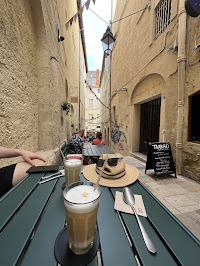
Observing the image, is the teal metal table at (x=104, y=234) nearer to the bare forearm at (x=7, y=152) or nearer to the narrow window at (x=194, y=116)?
the bare forearm at (x=7, y=152)

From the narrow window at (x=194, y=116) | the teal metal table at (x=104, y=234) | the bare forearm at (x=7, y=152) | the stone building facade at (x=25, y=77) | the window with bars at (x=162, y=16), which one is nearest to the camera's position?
the teal metal table at (x=104, y=234)

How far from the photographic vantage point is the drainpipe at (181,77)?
123 inches

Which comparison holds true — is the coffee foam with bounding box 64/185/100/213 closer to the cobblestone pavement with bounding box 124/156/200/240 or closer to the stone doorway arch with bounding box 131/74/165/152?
the cobblestone pavement with bounding box 124/156/200/240

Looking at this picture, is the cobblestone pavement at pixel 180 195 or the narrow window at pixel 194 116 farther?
the narrow window at pixel 194 116

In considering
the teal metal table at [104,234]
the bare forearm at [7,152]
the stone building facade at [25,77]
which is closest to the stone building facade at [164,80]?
the teal metal table at [104,234]

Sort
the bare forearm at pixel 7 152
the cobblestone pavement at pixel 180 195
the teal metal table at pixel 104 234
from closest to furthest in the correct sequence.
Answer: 1. the teal metal table at pixel 104 234
2. the bare forearm at pixel 7 152
3. the cobblestone pavement at pixel 180 195

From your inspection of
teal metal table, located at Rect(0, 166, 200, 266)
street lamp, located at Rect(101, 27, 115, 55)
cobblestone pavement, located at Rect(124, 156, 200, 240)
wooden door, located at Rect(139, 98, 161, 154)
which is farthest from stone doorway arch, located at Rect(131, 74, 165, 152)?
teal metal table, located at Rect(0, 166, 200, 266)

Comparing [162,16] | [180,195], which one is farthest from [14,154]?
[162,16]

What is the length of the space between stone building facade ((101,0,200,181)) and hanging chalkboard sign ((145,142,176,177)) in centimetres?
28

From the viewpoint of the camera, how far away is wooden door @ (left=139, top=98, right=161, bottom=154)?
4.71 metres

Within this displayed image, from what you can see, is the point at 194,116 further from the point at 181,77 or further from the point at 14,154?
the point at 14,154

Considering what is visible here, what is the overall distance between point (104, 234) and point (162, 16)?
20.3 feet

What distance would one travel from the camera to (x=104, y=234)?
0.60 m

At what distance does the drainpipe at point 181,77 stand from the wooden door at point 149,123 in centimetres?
134
